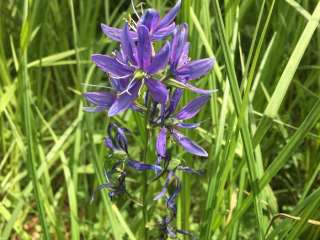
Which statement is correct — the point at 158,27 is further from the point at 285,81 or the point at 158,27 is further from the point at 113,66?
the point at 285,81

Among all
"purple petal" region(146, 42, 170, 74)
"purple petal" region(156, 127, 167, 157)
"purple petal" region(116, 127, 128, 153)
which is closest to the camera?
"purple petal" region(146, 42, 170, 74)

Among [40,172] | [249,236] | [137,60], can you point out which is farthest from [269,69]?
[137,60]

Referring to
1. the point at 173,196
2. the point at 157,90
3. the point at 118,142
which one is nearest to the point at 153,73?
the point at 157,90

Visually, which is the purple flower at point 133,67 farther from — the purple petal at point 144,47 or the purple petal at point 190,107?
the purple petal at point 190,107

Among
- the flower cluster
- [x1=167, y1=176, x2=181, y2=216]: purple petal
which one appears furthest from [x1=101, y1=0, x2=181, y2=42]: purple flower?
[x1=167, y1=176, x2=181, y2=216]: purple petal

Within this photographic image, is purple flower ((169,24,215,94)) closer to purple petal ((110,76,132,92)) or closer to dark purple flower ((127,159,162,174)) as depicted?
purple petal ((110,76,132,92))

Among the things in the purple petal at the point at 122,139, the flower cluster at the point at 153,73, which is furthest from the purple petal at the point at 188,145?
the purple petal at the point at 122,139
